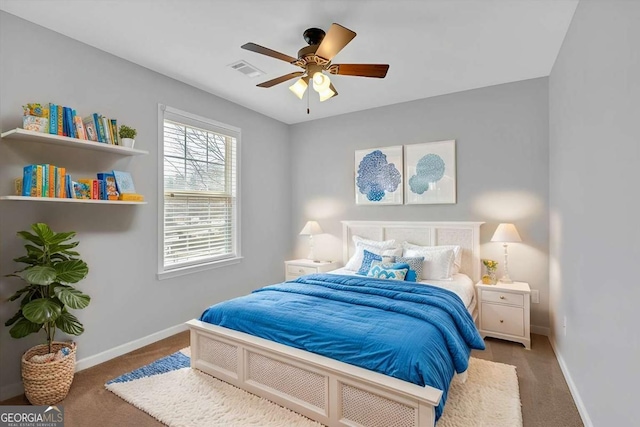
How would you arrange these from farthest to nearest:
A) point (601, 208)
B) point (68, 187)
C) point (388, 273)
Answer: point (388, 273) → point (68, 187) → point (601, 208)

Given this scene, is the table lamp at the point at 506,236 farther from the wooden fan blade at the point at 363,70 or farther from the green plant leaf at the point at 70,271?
the green plant leaf at the point at 70,271

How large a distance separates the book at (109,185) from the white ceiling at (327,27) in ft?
3.67

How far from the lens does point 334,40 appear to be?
2.06m

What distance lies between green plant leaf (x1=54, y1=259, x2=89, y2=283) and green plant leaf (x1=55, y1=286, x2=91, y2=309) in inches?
2.7

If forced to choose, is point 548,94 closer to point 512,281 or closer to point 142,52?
point 512,281

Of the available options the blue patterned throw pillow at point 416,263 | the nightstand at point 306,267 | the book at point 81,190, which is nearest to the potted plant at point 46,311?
the book at point 81,190

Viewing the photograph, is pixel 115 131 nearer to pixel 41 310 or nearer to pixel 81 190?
pixel 81 190

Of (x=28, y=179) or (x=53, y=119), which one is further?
(x=53, y=119)

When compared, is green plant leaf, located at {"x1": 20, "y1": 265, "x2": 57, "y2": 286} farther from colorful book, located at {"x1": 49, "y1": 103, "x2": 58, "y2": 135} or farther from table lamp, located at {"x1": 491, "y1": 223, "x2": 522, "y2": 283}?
table lamp, located at {"x1": 491, "y1": 223, "x2": 522, "y2": 283}

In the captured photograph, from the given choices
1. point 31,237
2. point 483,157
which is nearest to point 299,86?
point 31,237

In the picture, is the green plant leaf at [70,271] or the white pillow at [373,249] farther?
the white pillow at [373,249]

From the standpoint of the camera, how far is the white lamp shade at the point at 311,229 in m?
4.54

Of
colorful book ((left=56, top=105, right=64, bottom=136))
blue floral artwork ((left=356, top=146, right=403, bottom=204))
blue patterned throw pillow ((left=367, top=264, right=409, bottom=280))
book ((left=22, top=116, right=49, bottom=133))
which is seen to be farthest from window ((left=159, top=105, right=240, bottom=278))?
blue patterned throw pillow ((left=367, top=264, right=409, bottom=280))

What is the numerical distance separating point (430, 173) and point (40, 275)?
150 inches
